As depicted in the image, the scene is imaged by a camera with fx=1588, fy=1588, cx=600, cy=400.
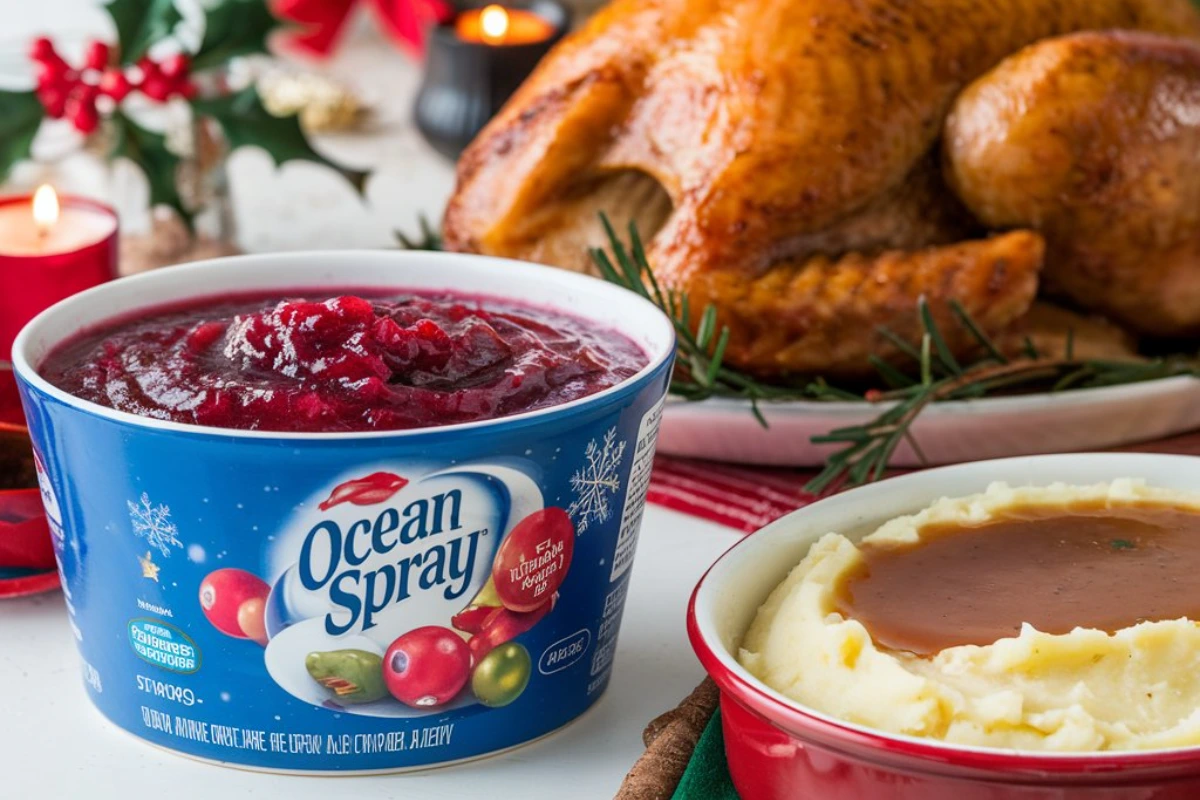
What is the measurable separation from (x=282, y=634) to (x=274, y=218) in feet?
5.57

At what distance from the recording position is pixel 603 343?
4.08ft

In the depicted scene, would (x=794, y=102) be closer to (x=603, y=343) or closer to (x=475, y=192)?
(x=475, y=192)

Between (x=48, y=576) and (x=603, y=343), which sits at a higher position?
(x=603, y=343)

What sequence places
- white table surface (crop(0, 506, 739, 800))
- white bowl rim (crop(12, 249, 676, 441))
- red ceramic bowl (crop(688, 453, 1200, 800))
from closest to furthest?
red ceramic bowl (crop(688, 453, 1200, 800)), white bowl rim (crop(12, 249, 676, 441)), white table surface (crop(0, 506, 739, 800))

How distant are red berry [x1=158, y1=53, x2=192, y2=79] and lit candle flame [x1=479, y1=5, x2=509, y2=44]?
573 mm

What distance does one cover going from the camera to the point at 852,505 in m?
1.24

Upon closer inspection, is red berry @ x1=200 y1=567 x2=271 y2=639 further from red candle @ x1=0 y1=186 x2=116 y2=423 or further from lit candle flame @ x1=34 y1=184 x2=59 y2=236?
lit candle flame @ x1=34 y1=184 x2=59 y2=236

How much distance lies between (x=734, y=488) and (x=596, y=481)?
0.57 m

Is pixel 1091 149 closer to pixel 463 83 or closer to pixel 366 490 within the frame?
pixel 366 490

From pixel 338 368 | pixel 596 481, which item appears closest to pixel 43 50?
pixel 338 368

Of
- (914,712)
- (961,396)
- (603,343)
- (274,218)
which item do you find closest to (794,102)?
(961,396)

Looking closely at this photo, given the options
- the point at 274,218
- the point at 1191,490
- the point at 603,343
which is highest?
the point at 603,343

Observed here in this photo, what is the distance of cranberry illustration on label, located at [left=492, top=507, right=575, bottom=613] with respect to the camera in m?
1.06

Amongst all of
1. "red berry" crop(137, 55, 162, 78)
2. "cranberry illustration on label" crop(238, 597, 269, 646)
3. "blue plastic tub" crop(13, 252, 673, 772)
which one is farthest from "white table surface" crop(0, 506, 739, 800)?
"red berry" crop(137, 55, 162, 78)
